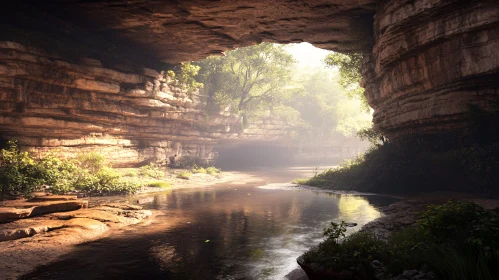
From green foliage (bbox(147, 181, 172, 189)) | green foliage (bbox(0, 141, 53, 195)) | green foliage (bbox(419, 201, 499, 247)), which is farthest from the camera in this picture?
green foliage (bbox(147, 181, 172, 189))

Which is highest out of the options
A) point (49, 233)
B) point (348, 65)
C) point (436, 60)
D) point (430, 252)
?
point (348, 65)

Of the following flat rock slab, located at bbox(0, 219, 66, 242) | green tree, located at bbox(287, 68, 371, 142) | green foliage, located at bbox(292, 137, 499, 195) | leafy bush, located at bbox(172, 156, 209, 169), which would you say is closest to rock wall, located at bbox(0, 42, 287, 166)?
leafy bush, located at bbox(172, 156, 209, 169)

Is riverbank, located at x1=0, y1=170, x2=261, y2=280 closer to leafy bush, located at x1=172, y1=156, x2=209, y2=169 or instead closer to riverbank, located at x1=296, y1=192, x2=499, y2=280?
riverbank, located at x1=296, y1=192, x2=499, y2=280

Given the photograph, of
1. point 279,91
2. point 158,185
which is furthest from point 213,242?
point 279,91

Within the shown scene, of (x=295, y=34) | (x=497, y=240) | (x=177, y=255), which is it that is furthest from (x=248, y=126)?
(x=497, y=240)

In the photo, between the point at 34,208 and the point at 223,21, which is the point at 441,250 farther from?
the point at 223,21

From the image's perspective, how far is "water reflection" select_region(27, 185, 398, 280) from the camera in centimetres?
793

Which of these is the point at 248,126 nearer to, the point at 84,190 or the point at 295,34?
the point at 295,34

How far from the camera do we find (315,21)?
20281 mm

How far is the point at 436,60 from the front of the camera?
16281 mm

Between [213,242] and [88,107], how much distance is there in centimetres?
1885

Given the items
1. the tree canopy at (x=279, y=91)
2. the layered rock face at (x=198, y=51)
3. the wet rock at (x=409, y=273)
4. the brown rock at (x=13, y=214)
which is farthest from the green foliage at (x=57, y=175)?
the wet rock at (x=409, y=273)

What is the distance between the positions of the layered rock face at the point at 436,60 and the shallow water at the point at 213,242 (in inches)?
237

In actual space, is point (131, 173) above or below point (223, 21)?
below
